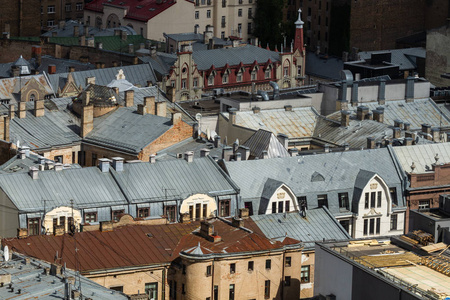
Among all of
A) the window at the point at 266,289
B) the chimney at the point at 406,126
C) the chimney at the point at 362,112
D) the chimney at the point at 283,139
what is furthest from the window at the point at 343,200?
the chimney at the point at 362,112

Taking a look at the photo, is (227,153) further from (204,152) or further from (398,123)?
(398,123)

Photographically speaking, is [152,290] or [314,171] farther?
[314,171]

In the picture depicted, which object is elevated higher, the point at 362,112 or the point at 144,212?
the point at 362,112

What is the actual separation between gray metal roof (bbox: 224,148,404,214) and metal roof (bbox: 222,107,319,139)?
17.3m

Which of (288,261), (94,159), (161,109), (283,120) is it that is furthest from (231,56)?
(288,261)

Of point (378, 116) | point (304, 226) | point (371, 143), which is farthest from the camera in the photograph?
point (378, 116)

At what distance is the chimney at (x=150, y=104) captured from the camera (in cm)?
14562

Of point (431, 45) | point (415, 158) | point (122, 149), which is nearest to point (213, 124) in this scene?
point (122, 149)

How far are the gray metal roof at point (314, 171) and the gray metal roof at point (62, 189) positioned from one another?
424 inches

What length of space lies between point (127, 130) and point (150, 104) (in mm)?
6479

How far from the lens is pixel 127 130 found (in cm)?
14038

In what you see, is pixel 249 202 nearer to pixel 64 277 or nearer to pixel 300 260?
pixel 300 260

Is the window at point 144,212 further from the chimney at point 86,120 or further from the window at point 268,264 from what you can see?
the chimney at point 86,120

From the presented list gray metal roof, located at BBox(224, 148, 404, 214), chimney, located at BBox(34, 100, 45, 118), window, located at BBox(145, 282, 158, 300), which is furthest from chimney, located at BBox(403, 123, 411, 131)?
window, located at BBox(145, 282, 158, 300)
